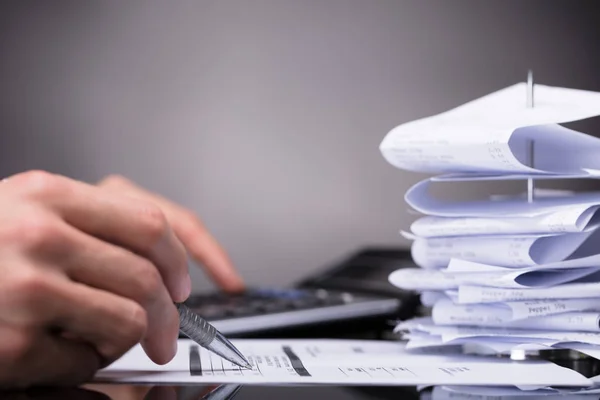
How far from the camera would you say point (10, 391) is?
519mm

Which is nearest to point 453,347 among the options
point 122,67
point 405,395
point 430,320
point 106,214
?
point 430,320

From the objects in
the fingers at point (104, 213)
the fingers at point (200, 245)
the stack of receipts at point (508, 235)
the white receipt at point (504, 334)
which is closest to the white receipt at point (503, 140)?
the stack of receipts at point (508, 235)

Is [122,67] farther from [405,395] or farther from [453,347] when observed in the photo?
[405,395]

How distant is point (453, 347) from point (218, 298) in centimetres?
40

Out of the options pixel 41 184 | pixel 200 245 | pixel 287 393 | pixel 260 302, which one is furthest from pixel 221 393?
pixel 200 245

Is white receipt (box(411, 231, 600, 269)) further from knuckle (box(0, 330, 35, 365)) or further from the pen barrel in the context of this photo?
knuckle (box(0, 330, 35, 365))

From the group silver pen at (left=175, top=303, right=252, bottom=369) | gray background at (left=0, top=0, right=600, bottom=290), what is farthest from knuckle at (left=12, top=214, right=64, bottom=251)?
gray background at (left=0, top=0, right=600, bottom=290)

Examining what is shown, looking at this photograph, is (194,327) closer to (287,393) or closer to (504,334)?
(287,393)

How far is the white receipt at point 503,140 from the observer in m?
0.60

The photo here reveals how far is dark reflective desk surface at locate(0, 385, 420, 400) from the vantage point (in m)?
0.50

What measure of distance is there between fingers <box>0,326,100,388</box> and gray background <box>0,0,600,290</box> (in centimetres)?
103

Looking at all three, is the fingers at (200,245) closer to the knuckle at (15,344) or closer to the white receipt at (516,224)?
the white receipt at (516,224)

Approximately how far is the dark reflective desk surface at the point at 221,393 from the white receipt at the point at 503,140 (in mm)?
177

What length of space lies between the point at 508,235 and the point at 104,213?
0.29 metres
